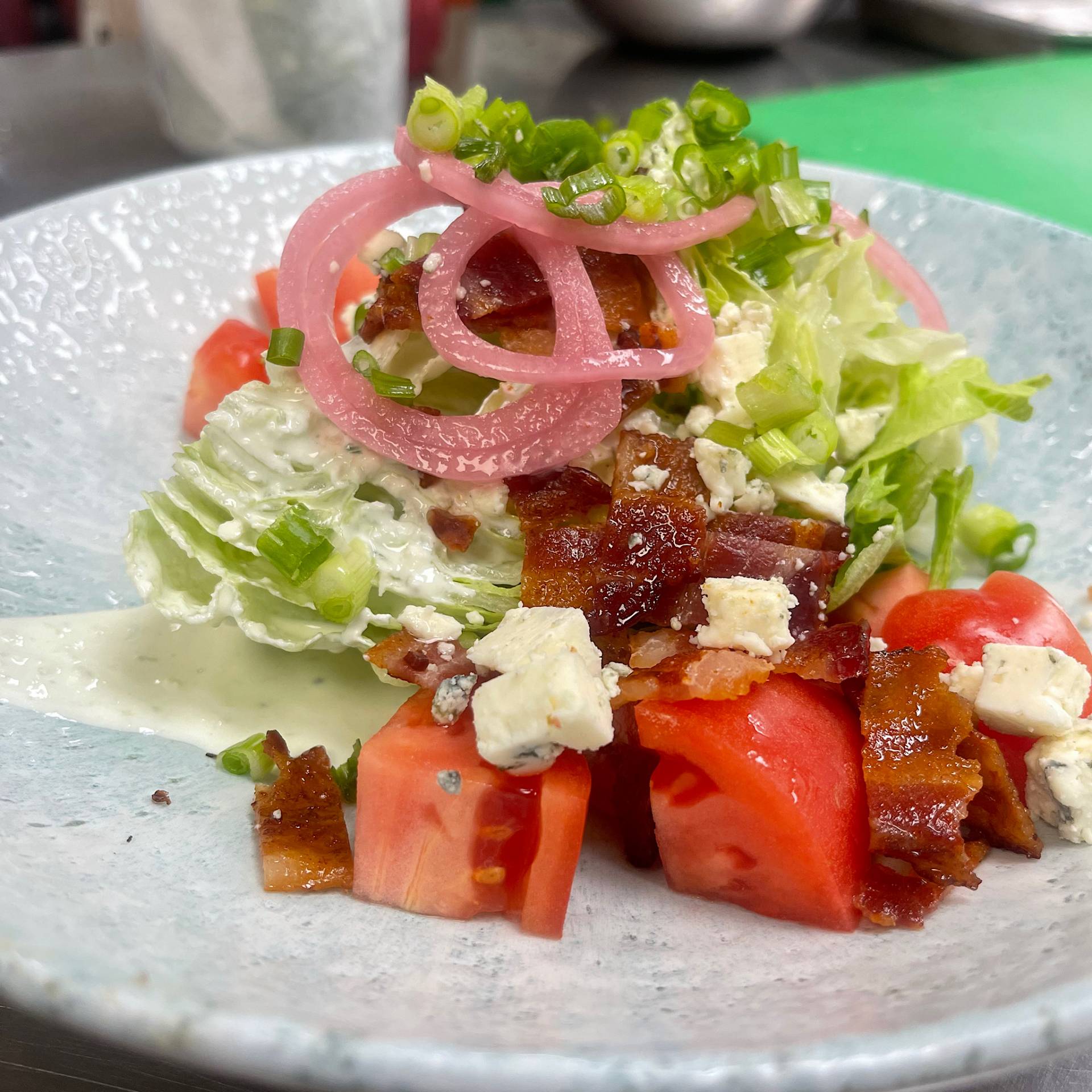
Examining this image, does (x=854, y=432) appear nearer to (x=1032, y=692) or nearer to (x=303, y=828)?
(x=1032, y=692)

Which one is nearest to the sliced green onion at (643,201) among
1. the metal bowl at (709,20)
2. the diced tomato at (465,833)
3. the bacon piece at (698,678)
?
the bacon piece at (698,678)

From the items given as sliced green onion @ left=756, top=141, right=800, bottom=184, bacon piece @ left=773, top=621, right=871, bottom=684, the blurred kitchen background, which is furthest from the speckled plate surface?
the blurred kitchen background

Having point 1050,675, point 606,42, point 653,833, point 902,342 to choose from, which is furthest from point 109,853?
point 606,42

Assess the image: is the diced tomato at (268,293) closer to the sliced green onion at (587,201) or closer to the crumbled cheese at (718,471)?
the sliced green onion at (587,201)

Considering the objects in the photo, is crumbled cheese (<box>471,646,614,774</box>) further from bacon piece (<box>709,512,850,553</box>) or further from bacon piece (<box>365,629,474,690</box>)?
bacon piece (<box>709,512,850,553</box>)

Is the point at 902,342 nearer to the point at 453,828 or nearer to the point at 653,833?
the point at 653,833

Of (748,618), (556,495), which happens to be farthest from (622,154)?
(748,618)
